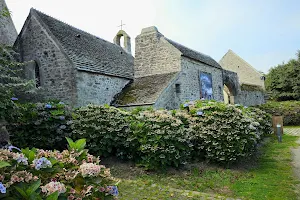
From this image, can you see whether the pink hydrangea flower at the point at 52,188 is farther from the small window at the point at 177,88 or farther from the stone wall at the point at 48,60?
the small window at the point at 177,88

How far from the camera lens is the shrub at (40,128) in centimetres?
754

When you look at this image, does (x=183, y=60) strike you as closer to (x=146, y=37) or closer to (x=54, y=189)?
(x=146, y=37)

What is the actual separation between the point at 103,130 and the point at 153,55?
38.3ft

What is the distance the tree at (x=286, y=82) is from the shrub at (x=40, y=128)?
30.6m

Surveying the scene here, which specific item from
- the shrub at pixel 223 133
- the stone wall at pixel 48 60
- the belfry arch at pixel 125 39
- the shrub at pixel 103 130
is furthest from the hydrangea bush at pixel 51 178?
the belfry arch at pixel 125 39

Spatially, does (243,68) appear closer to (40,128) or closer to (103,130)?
(103,130)

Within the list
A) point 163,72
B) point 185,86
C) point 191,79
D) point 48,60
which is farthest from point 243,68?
point 48,60

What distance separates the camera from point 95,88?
14.5 meters

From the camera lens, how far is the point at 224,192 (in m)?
5.68

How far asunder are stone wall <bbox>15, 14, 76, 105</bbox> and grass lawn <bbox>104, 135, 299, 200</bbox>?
25.4 feet

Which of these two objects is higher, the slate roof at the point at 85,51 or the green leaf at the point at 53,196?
the slate roof at the point at 85,51

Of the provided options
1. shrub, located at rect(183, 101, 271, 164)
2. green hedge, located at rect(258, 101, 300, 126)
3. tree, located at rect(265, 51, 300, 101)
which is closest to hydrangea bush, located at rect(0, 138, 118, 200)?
shrub, located at rect(183, 101, 271, 164)

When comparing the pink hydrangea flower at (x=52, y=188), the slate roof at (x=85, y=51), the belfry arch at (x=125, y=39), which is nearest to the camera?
the pink hydrangea flower at (x=52, y=188)

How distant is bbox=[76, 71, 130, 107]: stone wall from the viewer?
13.6 meters
